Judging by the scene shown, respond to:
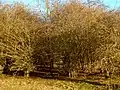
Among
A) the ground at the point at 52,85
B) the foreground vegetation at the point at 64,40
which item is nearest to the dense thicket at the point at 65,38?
the foreground vegetation at the point at 64,40

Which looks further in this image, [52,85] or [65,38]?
[65,38]

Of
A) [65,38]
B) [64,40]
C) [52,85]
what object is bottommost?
[52,85]

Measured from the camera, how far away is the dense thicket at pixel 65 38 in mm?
21641

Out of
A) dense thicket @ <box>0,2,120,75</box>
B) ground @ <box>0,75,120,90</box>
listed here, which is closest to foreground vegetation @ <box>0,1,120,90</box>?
dense thicket @ <box>0,2,120,75</box>

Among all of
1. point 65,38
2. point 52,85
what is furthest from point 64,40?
point 52,85

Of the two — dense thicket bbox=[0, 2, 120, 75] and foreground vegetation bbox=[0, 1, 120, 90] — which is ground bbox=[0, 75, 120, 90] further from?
dense thicket bbox=[0, 2, 120, 75]

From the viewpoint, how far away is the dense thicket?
2164 centimetres

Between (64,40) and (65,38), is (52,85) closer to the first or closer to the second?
(64,40)

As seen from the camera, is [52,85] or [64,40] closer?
[52,85]

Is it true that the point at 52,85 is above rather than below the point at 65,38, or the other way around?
below

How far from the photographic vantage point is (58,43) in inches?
903

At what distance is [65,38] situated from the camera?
22609 millimetres

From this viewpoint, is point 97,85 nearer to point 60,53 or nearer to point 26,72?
point 60,53

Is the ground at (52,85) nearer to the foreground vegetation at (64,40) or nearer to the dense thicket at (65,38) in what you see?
the foreground vegetation at (64,40)
